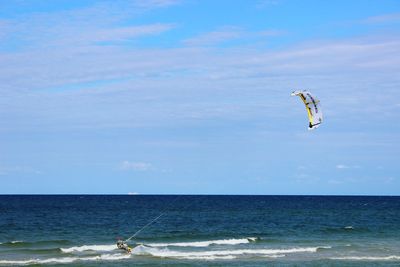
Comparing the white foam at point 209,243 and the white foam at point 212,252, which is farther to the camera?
the white foam at point 209,243

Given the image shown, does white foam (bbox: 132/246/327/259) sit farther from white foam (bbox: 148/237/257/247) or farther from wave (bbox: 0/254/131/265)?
white foam (bbox: 148/237/257/247)

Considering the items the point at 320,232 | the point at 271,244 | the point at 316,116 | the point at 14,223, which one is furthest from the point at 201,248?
the point at 14,223

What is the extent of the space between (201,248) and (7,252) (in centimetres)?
1025

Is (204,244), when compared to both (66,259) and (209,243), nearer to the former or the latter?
(209,243)

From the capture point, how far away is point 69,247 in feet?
122

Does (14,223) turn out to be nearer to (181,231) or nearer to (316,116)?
(181,231)

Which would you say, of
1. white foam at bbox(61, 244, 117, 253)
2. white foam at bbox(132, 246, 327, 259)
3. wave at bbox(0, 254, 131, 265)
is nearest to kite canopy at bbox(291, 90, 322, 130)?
white foam at bbox(132, 246, 327, 259)

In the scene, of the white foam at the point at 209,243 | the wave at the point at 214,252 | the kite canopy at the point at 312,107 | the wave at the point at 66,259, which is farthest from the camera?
the white foam at the point at 209,243

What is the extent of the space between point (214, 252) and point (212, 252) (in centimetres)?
11

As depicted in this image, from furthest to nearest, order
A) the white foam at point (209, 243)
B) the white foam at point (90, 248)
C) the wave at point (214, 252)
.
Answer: the white foam at point (209, 243) → the white foam at point (90, 248) → the wave at point (214, 252)

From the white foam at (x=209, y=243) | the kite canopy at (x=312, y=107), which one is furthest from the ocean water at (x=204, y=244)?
the kite canopy at (x=312, y=107)

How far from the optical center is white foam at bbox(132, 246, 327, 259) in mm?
33125

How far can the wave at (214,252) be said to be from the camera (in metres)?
33.0

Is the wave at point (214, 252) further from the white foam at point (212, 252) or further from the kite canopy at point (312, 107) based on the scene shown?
the kite canopy at point (312, 107)
